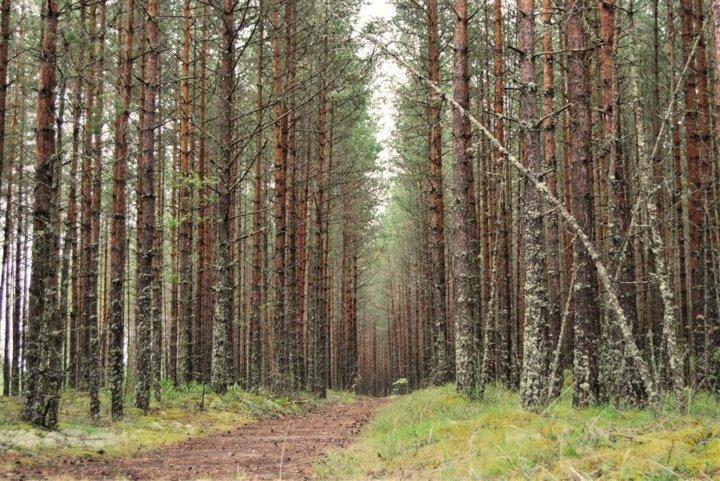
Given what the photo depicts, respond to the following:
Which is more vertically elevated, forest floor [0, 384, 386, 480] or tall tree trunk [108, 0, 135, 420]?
tall tree trunk [108, 0, 135, 420]

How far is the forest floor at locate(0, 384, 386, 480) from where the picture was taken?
5.82m

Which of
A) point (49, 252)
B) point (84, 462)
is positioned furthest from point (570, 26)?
point (84, 462)

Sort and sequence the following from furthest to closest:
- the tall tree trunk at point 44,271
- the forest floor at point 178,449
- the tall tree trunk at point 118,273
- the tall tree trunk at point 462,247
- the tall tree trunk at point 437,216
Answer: the tall tree trunk at point 437,216 < the tall tree trunk at point 462,247 < the tall tree trunk at point 118,273 < the tall tree trunk at point 44,271 < the forest floor at point 178,449

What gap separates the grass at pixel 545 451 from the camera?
12.0 ft

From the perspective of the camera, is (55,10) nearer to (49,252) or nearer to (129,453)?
(49,252)

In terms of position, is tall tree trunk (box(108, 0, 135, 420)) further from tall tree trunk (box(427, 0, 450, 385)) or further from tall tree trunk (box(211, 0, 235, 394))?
tall tree trunk (box(427, 0, 450, 385))

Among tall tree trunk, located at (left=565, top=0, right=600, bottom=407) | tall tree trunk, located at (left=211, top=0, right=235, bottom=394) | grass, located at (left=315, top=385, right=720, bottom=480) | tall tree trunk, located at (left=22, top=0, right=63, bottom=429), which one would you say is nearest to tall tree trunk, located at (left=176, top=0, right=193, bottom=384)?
tall tree trunk, located at (left=211, top=0, right=235, bottom=394)

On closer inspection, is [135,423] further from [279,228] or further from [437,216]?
[437,216]

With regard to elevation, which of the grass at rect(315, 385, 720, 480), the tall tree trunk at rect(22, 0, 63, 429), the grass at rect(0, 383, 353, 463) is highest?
the tall tree trunk at rect(22, 0, 63, 429)

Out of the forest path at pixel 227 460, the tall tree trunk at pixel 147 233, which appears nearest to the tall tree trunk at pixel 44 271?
the forest path at pixel 227 460

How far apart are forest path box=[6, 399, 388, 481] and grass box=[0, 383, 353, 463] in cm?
46

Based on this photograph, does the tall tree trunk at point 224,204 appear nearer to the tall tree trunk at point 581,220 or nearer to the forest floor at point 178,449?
the forest floor at point 178,449

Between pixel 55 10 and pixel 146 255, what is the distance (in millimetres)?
4643

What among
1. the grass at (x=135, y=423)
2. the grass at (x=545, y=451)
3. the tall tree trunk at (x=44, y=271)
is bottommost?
the grass at (x=135, y=423)
